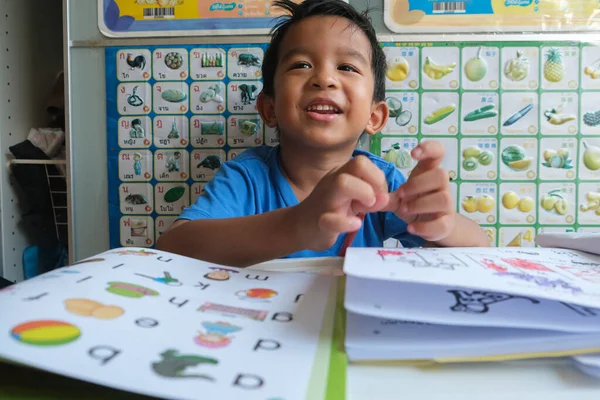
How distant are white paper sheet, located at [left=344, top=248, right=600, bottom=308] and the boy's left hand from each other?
3cm

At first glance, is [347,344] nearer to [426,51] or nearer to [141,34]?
[426,51]

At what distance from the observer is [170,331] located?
0.24 meters

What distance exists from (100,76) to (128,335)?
79 centimetres

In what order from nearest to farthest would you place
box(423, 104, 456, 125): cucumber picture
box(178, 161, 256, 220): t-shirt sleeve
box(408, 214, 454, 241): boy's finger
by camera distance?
box(408, 214, 454, 241): boy's finger < box(178, 161, 256, 220): t-shirt sleeve < box(423, 104, 456, 125): cucumber picture

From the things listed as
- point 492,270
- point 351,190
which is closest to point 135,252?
point 351,190

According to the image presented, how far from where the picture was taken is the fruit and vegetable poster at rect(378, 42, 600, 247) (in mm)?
800

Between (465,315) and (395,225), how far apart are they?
47 cm

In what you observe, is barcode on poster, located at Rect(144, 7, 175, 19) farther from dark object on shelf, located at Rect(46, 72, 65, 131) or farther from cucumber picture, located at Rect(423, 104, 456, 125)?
cucumber picture, located at Rect(423, 104, 456, 125)

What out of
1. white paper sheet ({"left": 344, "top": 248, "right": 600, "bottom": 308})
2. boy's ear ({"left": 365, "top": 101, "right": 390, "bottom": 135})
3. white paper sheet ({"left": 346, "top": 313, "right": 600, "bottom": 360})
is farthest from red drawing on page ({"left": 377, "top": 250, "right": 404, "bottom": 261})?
boy's ear ({"left": 365, "top": 101, "right": 390, "bottom": 135})

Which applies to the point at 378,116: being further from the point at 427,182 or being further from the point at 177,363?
the point at 177,363

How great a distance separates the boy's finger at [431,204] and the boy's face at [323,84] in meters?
0.28

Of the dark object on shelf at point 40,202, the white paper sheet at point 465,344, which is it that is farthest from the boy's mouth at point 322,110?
the dark object on shelf at point 40,202

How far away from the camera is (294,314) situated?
295 mm

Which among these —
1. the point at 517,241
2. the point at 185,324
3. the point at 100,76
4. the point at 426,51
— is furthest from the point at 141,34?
the point at 517,241
